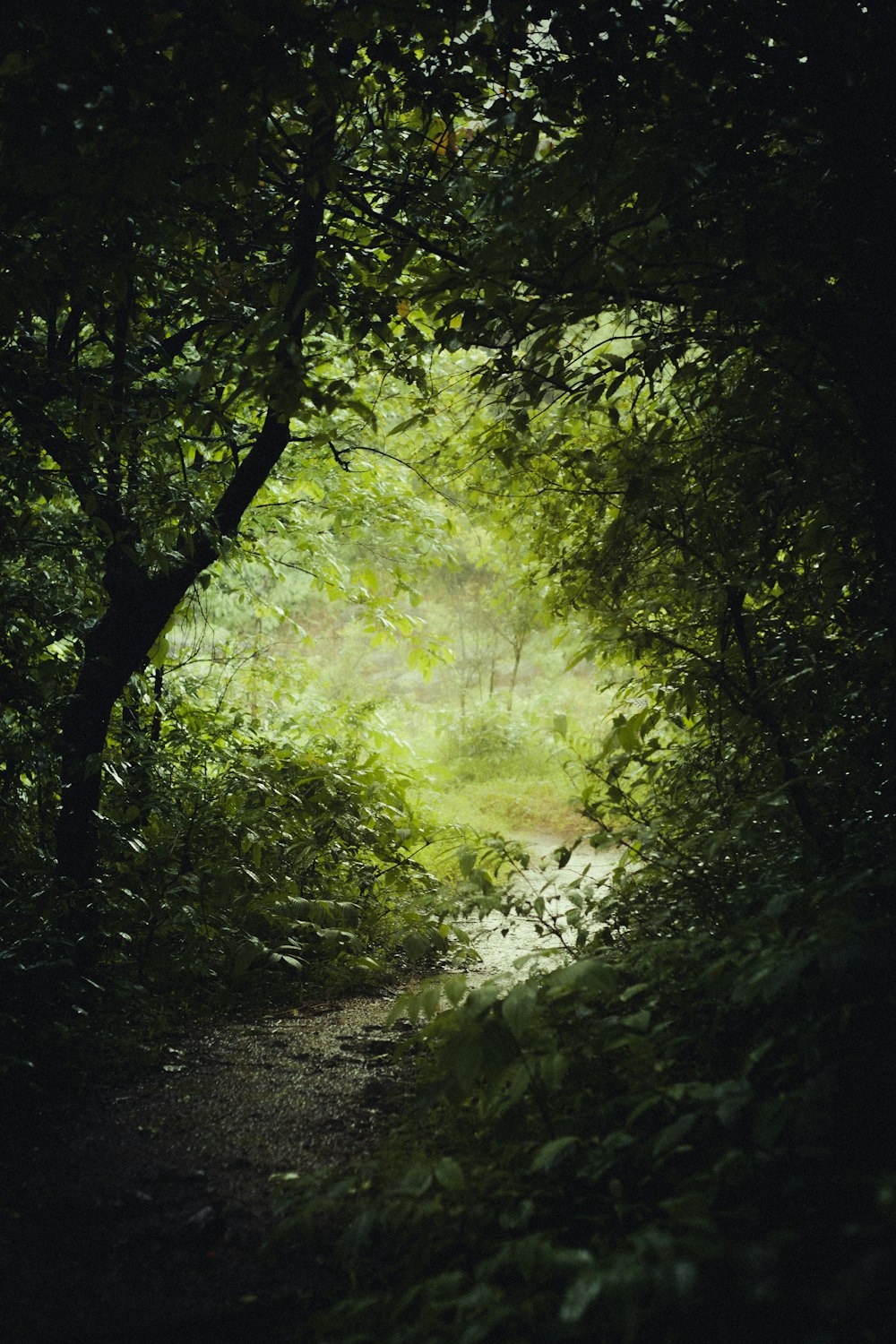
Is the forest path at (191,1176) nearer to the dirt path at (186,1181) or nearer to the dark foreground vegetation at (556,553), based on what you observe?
the dirt path at (186,1181)

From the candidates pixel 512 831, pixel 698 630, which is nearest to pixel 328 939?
pixel 698 630

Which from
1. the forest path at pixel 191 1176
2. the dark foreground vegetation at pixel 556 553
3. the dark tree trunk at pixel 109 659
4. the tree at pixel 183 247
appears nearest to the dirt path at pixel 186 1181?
the forest path at pixel 191 1176

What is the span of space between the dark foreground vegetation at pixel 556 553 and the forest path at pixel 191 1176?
0.58ft

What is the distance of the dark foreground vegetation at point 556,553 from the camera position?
1.75 meters

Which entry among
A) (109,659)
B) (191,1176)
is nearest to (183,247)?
(109,659)

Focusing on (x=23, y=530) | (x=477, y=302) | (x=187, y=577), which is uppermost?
(x=23, y=530)

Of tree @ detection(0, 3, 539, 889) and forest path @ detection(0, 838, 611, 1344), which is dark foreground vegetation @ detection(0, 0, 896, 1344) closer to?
tree @ detection(0, 3, 539, 889)

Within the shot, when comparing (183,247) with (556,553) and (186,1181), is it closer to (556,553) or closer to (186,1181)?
(556,553)

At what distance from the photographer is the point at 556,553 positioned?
4.13 m

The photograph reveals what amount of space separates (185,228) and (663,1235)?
12.2 feet

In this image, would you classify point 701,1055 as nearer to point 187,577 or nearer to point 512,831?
point 187,577

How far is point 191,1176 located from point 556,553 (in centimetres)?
314

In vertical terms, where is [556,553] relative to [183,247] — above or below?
below

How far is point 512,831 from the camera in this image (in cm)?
1146
